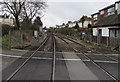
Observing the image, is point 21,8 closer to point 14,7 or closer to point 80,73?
point 14,7

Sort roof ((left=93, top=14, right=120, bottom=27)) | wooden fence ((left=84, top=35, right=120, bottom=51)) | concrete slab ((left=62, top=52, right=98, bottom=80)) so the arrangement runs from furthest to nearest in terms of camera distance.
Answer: roof ((left=93, top=14, right=120, bottom=27)), wooden fence ((left=84, top=35, right=120, bottom=51)), concrete slab ((left=62, top=52, right=98, bottom=80))

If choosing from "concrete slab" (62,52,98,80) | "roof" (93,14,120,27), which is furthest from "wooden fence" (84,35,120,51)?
"concrete slab" (62,52,98,80)

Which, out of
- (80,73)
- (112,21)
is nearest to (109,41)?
(112,21)

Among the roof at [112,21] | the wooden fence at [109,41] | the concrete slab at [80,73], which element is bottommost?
the concrete slab at [80,73]

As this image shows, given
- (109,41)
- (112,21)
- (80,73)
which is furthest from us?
(112,21)

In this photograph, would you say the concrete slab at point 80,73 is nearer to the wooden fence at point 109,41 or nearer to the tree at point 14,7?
the wooden fence at point 109,41

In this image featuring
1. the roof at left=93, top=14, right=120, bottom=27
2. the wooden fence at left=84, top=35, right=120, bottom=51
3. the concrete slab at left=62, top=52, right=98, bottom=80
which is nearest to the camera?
the concrete slab at left=62, top=52, right=98, bottom=80

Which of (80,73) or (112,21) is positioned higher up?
(112,21)

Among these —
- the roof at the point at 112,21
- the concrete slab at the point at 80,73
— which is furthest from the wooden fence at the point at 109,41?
the concrete slab at the point at 80,73

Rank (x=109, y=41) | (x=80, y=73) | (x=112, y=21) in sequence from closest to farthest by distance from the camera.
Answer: (x=80, y=73)
(x=109, y=41)
(x=112, y=21)

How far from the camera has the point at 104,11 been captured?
54750mm

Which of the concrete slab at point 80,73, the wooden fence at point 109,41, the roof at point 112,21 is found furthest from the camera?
the roof at point 112,21

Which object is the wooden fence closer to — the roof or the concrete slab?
the roof

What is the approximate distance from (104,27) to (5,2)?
1933 cm
